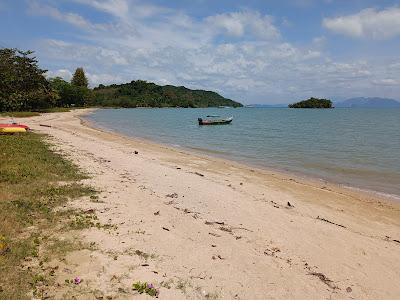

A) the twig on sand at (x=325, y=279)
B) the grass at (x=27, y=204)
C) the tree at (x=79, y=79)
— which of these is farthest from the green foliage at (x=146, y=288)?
the tree at (x=79, y=79)

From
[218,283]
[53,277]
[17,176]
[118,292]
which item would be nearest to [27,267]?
[53,277]

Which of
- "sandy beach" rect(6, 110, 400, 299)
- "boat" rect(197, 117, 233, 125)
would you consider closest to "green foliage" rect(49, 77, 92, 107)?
"boat" rect(197, 117, 233, 125)

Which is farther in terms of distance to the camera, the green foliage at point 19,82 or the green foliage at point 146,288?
the green foliage at point 19,82

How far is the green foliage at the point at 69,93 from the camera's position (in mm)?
124812

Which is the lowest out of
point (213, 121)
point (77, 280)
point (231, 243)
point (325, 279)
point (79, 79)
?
point (213, 121)

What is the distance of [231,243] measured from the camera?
9.59 meters

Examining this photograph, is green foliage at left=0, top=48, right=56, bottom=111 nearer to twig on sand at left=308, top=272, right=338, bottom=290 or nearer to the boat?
the boat

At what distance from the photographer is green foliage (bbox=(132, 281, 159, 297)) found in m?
6.90

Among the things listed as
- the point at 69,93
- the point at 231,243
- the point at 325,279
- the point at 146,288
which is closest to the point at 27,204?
the point at 146,288

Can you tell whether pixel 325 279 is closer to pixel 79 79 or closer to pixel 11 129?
pixel 11 129

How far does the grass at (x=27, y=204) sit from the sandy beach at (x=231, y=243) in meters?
0.71

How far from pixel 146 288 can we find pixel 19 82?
76.8 meters

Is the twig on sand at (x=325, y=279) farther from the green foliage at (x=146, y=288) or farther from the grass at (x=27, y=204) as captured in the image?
the grass at (x=27, y=204)

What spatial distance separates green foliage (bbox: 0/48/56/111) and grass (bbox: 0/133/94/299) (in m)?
56.6
